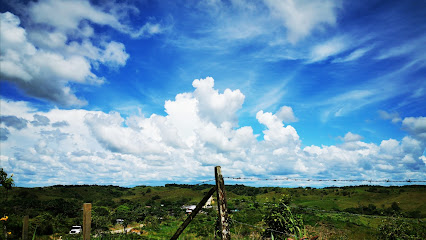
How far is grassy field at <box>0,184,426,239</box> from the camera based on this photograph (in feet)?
58.1

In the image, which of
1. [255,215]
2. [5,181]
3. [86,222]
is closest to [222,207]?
[86,222]

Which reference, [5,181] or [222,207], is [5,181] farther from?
[222,207]

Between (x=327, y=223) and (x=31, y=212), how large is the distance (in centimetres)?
4968

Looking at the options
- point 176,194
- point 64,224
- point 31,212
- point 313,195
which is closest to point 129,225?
point 64,224

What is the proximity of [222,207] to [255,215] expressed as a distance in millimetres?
31059

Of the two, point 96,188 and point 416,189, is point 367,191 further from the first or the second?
point 96,188

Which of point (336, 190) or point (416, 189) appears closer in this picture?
point (416, 189)

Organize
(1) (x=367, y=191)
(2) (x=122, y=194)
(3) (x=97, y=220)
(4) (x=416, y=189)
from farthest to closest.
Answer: (2) (x=122, y=194) < (1) (x=367, y=191) < (4) (x=416, y=189) < (3) (x=97, y=220)

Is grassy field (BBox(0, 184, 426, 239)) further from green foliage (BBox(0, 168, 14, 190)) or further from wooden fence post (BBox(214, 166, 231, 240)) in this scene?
green foliage (BBox(0, 168, 14, 190))

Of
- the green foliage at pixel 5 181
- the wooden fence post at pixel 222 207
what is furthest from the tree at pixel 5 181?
the wooden fence post at pixel 222 207

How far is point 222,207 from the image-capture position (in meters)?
5.09

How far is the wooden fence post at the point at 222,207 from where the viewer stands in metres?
4.98

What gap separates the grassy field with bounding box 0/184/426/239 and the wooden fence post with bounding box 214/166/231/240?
3.77ft

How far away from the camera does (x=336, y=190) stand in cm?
6875
